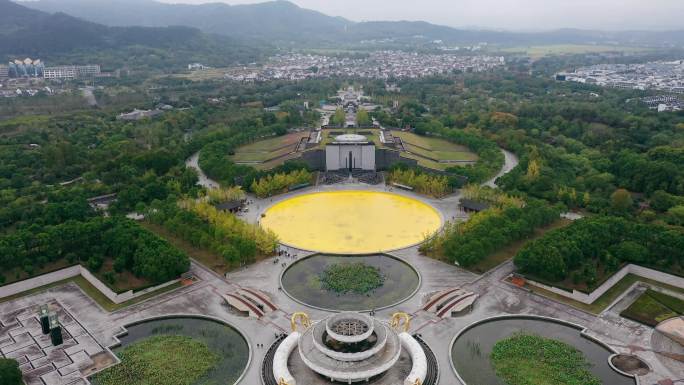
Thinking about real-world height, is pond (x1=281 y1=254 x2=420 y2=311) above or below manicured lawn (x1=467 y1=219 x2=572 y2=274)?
below

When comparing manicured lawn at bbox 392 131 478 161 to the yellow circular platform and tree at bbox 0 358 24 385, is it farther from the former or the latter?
tree at bbox 0 358 24 385

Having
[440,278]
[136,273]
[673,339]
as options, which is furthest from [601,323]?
[136,273]

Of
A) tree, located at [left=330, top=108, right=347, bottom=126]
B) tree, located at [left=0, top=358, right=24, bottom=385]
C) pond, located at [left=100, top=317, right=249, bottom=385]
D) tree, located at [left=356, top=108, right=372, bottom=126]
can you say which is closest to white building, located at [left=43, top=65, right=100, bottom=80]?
tree, located at [left=330, top=108, right=347, bottom=126]

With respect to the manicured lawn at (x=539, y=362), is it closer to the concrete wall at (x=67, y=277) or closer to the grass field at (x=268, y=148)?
the concrete wall at (x=67, y=277)

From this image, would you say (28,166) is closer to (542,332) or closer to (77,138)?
(77,138)

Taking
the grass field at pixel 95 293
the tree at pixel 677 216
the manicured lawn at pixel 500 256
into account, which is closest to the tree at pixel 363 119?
the manicured lawn at pixel 500 256

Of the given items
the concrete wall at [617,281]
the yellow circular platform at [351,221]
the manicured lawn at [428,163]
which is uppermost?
the manicured lawn at [428,163]
